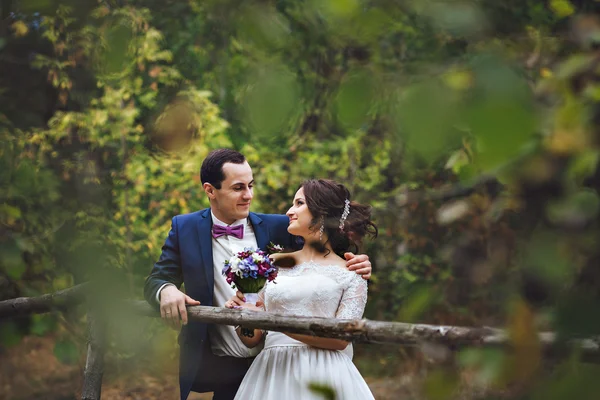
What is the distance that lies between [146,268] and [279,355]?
1687 mm

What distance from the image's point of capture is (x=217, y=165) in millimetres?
3105

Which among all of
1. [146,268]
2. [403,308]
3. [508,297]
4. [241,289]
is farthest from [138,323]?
[241,289]

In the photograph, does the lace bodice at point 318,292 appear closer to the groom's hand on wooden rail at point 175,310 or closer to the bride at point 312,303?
the bride at point 312,303

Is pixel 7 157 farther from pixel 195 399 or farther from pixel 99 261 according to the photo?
pixel 195 399

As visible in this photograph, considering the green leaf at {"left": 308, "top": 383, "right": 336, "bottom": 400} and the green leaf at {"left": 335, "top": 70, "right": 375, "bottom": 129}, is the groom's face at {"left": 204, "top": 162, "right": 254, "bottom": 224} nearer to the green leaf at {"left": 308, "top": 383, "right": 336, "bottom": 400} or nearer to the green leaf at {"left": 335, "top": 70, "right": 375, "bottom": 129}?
the green leaf at {"left": 335, "top": 70, "right": 375, "bottom": 129}

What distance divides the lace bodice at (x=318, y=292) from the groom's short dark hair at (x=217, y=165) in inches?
18.5

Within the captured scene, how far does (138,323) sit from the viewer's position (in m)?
0.75

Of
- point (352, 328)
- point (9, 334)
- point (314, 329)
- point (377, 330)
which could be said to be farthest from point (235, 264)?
point (377, 330)

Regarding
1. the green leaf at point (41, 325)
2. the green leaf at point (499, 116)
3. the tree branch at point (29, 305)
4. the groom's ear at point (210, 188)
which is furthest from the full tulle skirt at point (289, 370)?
the green leaf at point (499, 116)

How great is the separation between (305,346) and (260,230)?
53 centimetres

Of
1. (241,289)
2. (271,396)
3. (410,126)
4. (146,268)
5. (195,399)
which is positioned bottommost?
(195,399)

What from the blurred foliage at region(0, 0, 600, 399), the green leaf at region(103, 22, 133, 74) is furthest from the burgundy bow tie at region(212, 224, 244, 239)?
the green leaf at region(103, 22, 133, 74)

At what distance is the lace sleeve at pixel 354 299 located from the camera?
2.79 m

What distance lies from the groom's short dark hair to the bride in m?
0.38
